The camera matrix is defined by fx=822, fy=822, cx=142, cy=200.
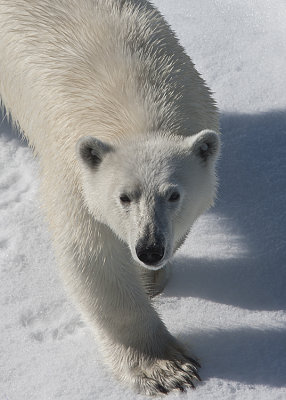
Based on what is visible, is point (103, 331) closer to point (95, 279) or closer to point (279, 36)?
point (95, 279)

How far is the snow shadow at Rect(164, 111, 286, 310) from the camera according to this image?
4.38 metres

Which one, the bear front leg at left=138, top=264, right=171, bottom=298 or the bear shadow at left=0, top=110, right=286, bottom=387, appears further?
the bear front leg at left=138, top=264, right=171, bottom=298

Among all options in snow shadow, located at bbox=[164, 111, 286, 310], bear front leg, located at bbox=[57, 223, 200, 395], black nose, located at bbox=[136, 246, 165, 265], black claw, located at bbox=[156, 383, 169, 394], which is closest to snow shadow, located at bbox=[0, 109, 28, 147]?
snow shadow, located at bbox=[164, 111, 286, 310]

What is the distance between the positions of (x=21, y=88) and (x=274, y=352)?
6.20 feet

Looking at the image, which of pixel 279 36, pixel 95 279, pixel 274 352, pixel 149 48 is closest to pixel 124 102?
pixel 149 48

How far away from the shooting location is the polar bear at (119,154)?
11.4 feet

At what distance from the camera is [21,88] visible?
4.36 metres

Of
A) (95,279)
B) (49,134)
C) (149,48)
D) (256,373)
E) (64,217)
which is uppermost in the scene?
(149,48)

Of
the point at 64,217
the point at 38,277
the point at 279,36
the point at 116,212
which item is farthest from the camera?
the point at 279,36

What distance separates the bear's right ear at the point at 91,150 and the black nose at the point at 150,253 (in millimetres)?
463

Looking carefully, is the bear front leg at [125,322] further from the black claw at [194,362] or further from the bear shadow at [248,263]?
the bear shadow at [248,263]

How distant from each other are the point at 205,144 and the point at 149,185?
35 centimetres

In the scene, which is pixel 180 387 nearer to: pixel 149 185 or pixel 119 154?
pixel 149 185

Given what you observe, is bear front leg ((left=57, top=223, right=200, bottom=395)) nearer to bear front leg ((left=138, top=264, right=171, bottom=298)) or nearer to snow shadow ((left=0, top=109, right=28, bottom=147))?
bear front leg ((left=138, top=264, right=171, bottom=298))
